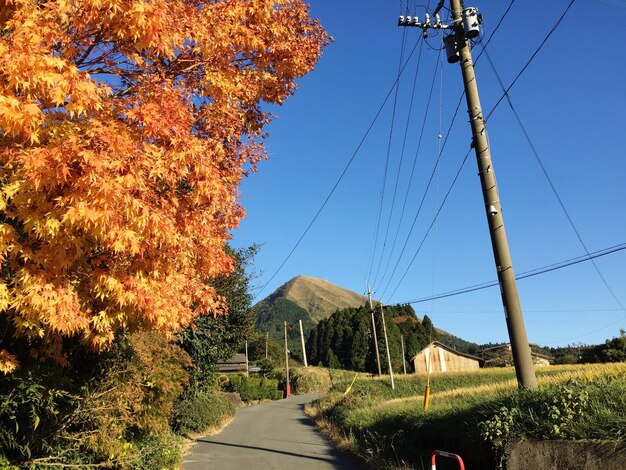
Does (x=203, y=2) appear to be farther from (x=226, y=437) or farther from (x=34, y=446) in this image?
(x=226, y=437)

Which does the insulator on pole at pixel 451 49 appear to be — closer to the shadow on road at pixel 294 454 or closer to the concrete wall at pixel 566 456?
the concrete wall at pixel 566 456

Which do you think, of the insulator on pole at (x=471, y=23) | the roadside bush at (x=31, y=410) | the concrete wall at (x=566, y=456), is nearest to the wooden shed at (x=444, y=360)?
the insulator on pole at (x=471, y=23)

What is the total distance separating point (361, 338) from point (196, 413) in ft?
248

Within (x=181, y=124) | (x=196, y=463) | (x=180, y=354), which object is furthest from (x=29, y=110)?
(x=196, y=463)

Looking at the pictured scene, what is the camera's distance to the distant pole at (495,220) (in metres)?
8.39

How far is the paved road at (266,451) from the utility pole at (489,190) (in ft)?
19.0

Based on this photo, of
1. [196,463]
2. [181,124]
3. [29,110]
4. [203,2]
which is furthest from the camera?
[196,463]

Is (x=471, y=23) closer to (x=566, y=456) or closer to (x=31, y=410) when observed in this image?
(x=566, y=456)

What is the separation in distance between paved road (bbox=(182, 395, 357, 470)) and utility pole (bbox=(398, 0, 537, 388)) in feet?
19.0

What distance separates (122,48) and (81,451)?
544 cm

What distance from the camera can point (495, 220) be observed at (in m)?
9.00

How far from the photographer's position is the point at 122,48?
4.66 metres

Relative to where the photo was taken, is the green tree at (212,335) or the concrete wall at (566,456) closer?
the concrete wall at (566,456)

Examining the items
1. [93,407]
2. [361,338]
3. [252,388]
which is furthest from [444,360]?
[93,407]
